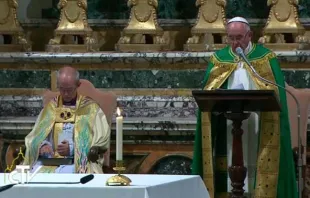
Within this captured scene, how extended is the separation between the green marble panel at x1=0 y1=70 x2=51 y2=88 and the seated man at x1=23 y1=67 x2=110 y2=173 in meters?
0.99

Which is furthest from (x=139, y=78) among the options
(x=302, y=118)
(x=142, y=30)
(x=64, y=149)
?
(x=302, y=118)

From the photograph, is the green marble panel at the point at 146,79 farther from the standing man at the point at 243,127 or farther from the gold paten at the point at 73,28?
the standing man at the point at 243,127

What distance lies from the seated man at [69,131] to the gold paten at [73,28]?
1.07 metres

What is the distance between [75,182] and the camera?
499cm

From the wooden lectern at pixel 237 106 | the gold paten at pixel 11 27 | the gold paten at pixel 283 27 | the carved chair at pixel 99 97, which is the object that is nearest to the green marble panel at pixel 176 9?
the gold paten at pixel 283 27

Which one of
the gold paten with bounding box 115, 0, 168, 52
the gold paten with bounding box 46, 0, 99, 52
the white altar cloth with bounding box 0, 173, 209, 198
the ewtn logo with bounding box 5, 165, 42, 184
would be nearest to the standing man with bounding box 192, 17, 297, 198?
the gold paten with bounding box 115, 0, 168, 52

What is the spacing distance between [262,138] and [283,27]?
5.37 ft

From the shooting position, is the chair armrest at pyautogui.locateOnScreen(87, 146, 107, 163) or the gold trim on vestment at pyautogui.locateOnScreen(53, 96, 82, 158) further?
the gold trim on vestment at pyautogui.locateOnScreen(53, 96, 82, 158)

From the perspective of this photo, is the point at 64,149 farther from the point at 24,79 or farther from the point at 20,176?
the point at 20,176

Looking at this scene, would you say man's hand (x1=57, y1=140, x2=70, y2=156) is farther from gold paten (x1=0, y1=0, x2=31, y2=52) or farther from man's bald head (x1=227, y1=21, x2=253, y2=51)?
gold paten (x1=0, y1=0, x2=31, y2=52)

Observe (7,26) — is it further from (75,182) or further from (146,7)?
(75,182)

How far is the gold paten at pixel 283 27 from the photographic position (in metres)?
9.17

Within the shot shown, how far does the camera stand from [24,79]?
9469 millimetres

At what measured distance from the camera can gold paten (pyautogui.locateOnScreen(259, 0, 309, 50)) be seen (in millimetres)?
9172
